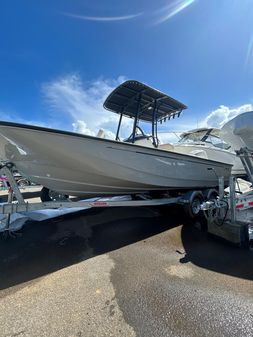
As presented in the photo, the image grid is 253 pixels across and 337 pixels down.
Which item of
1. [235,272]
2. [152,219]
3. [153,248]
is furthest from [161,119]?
[235,272]

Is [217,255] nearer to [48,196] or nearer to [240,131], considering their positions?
[240,131]

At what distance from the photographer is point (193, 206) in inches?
194

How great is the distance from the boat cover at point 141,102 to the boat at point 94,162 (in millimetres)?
45

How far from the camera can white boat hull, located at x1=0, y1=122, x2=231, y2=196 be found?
3.32m

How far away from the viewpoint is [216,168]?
6.08 meters

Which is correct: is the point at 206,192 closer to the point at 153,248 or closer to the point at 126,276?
the point at 153,248

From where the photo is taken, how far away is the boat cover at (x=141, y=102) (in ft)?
18.2

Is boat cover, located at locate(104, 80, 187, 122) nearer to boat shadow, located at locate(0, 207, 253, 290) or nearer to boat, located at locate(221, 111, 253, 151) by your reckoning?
boat, located at locate(221, 111, 253, 151)

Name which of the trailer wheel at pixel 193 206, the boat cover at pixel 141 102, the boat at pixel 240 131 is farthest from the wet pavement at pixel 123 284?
the boat cover at pixel 141 102

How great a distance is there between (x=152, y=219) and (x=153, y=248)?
5.36ft

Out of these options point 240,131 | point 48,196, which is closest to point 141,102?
point 240,131

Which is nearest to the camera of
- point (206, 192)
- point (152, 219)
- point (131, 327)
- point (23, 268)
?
point (131, 327)

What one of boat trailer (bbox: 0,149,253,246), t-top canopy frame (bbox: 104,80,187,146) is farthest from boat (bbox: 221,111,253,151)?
t-top canopy frame (bbox: 104,80,187,146)

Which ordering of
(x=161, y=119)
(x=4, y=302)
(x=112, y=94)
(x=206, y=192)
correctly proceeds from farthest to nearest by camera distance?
1. (x=161, y=119)
2. (x=112, y=94)
3. (x=206, y=192)
4. (x=4, y=302)
